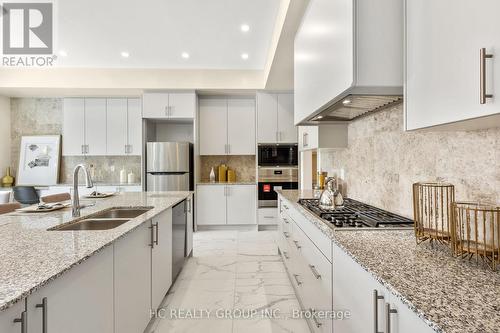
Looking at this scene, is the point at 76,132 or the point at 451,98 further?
the point at 76,132

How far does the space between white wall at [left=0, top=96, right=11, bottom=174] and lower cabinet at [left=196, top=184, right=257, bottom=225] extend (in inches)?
146

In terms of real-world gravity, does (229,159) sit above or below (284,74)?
below

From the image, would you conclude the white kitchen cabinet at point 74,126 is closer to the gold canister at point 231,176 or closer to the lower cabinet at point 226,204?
the lower cabinet at point 226,204

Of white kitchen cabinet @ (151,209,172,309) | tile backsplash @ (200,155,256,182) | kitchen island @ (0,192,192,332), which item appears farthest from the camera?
tile backsplash @ (200,155,256,182)

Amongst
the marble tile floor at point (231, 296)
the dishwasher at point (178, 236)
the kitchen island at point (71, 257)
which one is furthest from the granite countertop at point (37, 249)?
the marble tile floor at point (231, 296)

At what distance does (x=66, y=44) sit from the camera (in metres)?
3.78

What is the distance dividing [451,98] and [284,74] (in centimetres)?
343

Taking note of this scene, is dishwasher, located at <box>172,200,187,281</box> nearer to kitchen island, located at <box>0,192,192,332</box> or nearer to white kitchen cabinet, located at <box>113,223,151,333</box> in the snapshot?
kitchen island, located at <box>0,192,192,332</box>

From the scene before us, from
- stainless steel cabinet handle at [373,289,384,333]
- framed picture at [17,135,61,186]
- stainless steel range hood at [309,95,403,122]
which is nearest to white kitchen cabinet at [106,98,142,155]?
framed picture at [17,135,61,186]

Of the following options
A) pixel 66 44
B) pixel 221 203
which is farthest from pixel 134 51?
pixel 221 203

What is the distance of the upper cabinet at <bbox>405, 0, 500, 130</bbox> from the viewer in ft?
2.65

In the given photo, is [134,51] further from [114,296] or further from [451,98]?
[451,98]

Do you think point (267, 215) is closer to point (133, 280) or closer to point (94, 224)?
point (94, 224)

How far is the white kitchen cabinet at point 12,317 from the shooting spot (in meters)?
0.80
